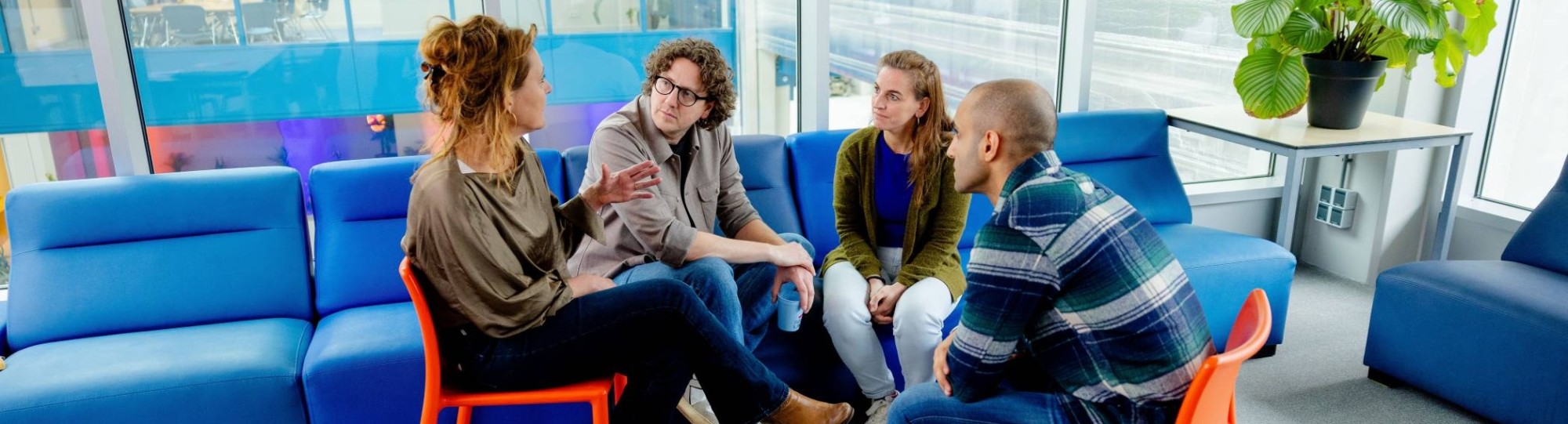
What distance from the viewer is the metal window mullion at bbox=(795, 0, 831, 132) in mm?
3699

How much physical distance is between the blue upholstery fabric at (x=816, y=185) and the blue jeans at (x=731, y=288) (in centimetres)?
54

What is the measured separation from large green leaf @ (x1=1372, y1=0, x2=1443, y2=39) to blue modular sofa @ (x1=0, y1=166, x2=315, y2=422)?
337 centimetres

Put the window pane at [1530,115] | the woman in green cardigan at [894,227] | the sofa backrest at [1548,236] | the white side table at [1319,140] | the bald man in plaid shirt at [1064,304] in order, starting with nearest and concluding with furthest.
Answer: the bald man in plaid shirt at [1064,304]
the woman in green cardigan at [894,227]
the sofa backrest at [1548,236]
the white side table at [1319,140]
the window pane at [1530,115]

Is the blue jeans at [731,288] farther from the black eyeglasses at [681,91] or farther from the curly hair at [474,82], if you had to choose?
the curly hair at [474,82]

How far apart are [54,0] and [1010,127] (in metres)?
2.92

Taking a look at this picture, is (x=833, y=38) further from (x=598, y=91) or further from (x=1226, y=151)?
(x=1226, y=151)

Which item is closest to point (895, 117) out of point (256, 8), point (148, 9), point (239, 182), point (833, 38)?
point (833, 38)

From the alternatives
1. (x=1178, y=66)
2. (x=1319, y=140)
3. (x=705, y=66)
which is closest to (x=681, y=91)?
(x=705, y=66)

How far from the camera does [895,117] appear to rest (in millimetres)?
2807

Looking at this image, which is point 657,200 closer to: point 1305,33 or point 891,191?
point 891,191

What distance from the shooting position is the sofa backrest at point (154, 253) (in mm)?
2732

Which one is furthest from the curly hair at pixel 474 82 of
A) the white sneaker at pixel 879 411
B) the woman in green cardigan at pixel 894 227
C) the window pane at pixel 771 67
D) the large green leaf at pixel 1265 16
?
the large green leaf at pixel 1265 16

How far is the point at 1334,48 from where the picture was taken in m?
3.59

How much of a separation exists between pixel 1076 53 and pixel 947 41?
52 cm
